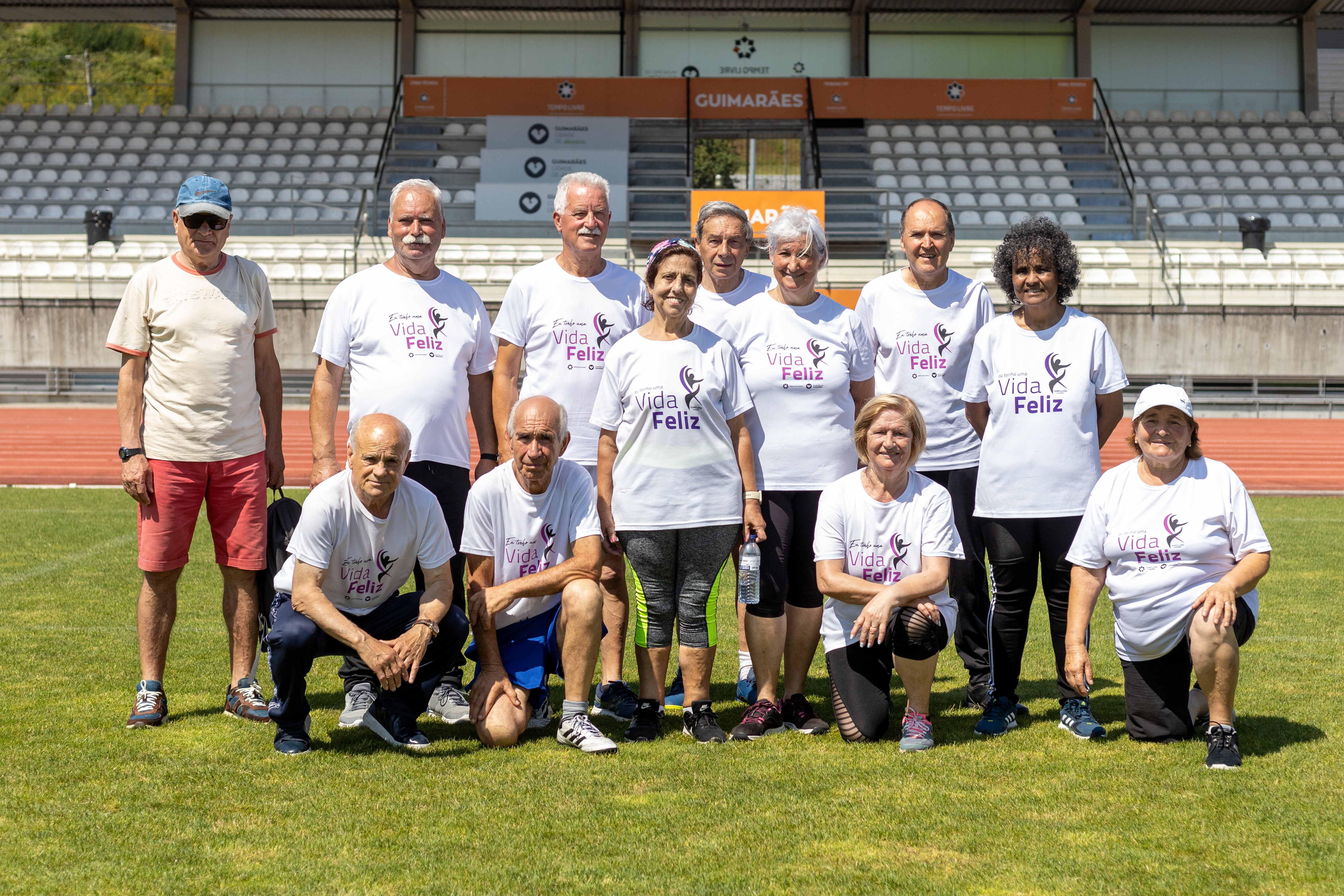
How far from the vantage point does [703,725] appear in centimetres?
435

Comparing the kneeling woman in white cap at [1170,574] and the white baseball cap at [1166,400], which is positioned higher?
the white baseball cap at [1166,400]

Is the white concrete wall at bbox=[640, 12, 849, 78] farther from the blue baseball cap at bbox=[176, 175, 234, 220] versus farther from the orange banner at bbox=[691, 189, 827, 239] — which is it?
the blue baseball cap at bbox=[176, 175, 234, 220]

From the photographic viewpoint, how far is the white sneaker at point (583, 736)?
4160mm

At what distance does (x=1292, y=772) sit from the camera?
3.87m

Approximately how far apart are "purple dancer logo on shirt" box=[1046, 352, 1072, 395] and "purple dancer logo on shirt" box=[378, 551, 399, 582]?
250 cm

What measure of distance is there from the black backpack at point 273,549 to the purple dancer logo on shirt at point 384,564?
57 cm

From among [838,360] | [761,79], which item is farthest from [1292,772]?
[761,79]

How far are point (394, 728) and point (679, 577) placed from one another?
1154 mm

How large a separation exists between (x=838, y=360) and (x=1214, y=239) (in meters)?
18.7

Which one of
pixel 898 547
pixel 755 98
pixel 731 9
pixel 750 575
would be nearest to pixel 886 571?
pixel 898 547

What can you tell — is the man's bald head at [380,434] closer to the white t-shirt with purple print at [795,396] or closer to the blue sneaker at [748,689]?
the white t-shirt with purple print at [795,396]

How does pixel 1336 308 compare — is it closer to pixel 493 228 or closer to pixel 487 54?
pixel 493 228

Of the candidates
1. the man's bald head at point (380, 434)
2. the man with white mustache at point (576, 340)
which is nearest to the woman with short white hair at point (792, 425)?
the man with white mustache at point (576, 340)

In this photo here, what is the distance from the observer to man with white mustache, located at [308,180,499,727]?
15.3 ft
